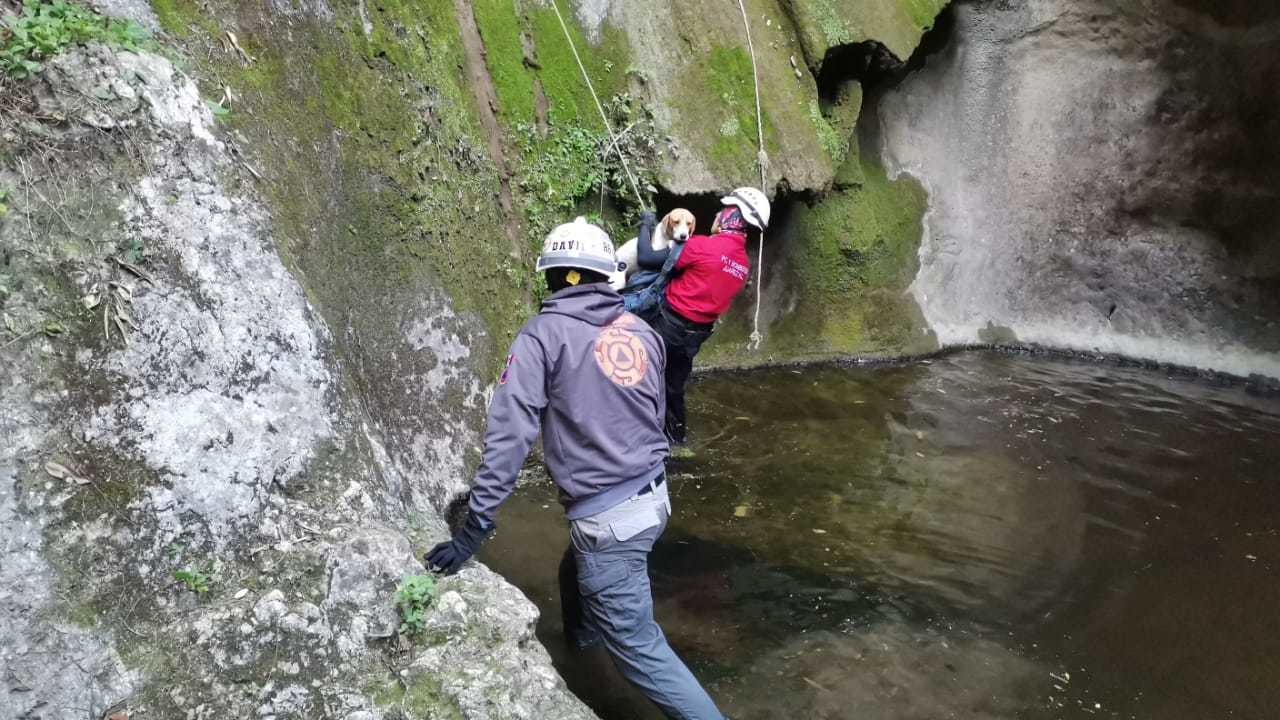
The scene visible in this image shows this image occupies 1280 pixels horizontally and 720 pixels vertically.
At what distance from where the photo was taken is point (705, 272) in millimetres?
5871

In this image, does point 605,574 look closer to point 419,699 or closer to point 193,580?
point 419,699

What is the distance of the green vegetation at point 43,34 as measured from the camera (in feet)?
10.9

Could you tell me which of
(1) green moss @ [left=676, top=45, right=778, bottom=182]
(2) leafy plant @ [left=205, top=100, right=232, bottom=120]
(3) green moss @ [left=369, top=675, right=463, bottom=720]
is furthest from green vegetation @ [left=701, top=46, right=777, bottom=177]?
(3) green moss @ [left=369, top=675, right=463, bottom=720]

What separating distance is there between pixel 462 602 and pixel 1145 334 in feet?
31.4

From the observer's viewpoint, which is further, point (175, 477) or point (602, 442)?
point (602, 442)

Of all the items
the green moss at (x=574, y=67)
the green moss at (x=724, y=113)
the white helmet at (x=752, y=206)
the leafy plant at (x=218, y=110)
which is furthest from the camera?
the green moss at (x=724, y=113)

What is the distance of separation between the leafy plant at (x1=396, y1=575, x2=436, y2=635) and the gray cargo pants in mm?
613

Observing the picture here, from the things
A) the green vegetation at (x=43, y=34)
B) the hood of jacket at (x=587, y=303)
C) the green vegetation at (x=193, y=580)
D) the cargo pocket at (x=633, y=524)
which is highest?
the green vegetation at (x=43, y=34)

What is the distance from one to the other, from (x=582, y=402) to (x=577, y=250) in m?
0.59

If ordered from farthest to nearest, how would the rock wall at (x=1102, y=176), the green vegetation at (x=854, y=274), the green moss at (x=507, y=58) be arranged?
1. the rock wall at (x=1102, y=176)
2. the green vegetation at (x=854, y=274)
3. the green moss at (x=507, y=58)

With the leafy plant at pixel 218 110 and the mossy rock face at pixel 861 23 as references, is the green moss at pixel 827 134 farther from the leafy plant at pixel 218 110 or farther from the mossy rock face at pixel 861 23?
the leafy plant at pixel 218 110

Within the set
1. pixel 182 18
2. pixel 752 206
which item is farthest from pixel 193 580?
pixel 752 206

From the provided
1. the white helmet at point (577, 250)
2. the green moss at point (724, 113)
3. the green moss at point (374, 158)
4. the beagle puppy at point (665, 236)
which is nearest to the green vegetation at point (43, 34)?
the green moss at point (374, 158)

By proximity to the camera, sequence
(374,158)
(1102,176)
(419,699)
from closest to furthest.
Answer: (419,699), (374,158), (1102,176)
